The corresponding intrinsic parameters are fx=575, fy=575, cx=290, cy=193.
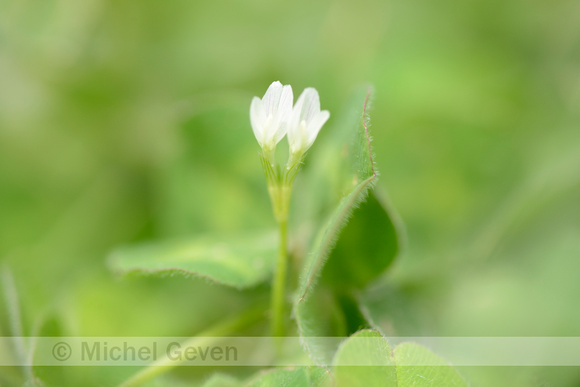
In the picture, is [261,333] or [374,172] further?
[261,333]

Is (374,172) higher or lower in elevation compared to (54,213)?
higher

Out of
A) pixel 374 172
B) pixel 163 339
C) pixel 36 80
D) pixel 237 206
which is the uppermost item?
pixel 374 172

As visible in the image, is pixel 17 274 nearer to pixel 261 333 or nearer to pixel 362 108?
pixel 261 333

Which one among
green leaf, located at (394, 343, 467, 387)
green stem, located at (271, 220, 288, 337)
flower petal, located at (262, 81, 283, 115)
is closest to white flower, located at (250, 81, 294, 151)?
flower petal, located at (262, 81, 283, 115)

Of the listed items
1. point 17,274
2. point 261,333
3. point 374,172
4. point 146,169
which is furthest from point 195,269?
point 146,169

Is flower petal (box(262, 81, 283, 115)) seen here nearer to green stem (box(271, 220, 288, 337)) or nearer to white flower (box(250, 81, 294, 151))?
white flower (box(250, 81, 294, 151))

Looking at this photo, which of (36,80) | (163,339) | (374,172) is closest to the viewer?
(374,172)

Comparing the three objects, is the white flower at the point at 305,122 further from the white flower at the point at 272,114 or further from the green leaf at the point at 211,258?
the green leaf at the point at 211,258
